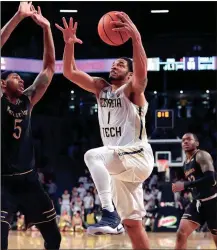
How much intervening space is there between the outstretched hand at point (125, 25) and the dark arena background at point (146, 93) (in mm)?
11379

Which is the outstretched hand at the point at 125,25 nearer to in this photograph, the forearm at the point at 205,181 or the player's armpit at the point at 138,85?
the player's armpit at the point at 138,85

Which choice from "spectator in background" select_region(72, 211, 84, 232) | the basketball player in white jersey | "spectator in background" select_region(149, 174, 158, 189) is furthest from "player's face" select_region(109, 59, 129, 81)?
"spectator in background" select_region(149, 174, 158, 189)

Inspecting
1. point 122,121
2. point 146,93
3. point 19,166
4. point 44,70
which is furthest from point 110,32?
point 146,93

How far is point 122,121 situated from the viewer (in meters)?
5.57

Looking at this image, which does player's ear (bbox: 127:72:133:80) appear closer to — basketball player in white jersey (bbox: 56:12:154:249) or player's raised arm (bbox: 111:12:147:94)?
basketball player in white jersey (bbox: 56:12:154:249)

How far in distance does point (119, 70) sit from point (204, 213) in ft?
10.6

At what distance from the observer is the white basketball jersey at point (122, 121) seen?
5.57 metres

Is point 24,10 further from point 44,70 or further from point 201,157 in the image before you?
point 201,157

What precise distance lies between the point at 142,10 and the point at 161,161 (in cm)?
684

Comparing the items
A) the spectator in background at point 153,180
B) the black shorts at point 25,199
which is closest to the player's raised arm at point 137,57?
the black shorts at point 25,199

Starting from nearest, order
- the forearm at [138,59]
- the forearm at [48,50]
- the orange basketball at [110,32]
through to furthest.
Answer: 1. the forearm at [138,59]
2. the forearm at [48,50]
3. the orange basketball at [110,32]

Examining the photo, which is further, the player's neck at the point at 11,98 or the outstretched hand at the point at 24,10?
the player's neck at the point at 11,98

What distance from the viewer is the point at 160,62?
21.3m

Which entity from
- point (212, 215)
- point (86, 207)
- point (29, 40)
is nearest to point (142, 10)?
point (29, 40)
